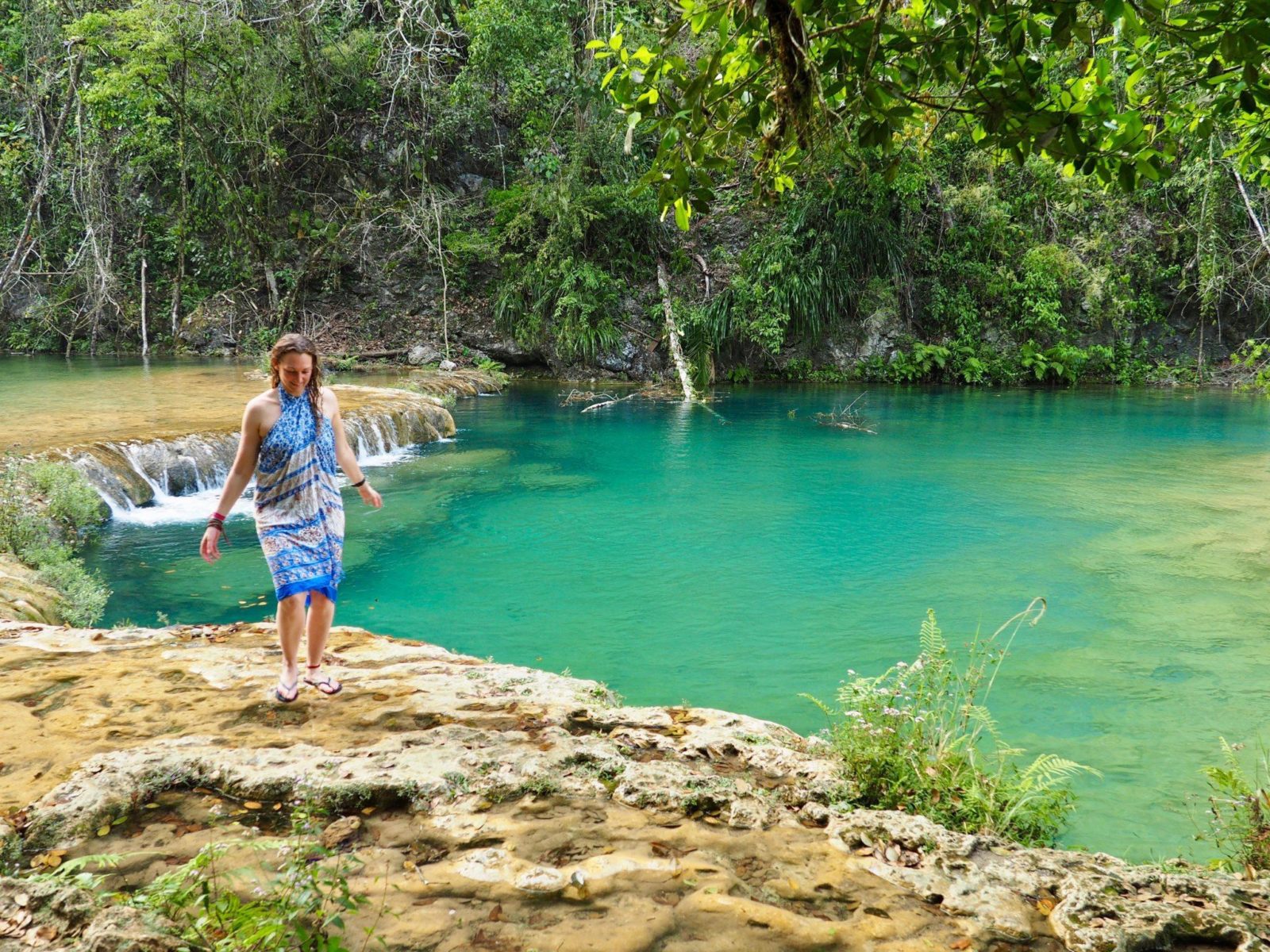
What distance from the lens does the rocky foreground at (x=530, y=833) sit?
2246 millimetres

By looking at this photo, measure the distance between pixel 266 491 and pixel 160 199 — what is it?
2617 cm

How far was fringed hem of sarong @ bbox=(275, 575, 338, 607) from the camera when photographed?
12.6 feet

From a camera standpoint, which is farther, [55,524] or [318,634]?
[55,524]

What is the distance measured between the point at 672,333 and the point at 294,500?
17486mm

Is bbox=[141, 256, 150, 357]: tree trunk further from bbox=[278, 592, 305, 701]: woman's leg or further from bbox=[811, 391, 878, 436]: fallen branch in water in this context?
bbox=[278, 592, 305, 701]: woman's leg

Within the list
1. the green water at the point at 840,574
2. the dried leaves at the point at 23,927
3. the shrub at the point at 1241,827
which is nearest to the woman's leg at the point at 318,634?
the dried leaves at the point at 23,927

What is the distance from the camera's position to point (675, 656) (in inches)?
242

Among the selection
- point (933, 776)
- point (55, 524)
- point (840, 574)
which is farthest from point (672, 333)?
Result: point (933, 776)

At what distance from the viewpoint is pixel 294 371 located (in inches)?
151

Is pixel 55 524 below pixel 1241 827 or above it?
above

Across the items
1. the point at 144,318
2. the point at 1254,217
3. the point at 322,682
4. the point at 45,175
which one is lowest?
the point at 322,682

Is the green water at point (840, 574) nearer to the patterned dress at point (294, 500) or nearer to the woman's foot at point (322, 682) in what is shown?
the woman's foot at point (322, 682)

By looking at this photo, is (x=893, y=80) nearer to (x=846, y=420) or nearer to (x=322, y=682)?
(x=322, y=682)

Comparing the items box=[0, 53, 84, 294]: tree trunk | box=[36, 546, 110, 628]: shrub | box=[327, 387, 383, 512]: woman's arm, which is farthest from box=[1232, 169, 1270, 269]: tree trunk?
box=[0, 53, 84, 294]: tree trunk
